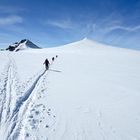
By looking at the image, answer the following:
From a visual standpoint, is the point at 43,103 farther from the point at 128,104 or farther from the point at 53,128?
the point at 128,104

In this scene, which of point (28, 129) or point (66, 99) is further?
point (66, 99)

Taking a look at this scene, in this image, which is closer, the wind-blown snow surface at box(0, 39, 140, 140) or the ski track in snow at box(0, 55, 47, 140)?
the ski track in snow at box(0, 55, 47, 140)

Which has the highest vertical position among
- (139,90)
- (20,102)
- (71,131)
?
(139,90)

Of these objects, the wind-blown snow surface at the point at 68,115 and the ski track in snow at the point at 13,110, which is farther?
the wind-blown snow surface at the point at 68,115

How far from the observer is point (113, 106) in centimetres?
831

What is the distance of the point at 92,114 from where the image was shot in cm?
741

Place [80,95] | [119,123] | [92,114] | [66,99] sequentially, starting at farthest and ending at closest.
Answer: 1. [80,95]
2. [66,99]
3. [92,114]
4. [119,123]

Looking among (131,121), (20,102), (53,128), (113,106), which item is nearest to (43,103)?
(20,102)

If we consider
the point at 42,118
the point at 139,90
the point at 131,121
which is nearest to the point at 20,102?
the point at 42,118

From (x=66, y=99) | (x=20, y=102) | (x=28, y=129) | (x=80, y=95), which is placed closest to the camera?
(x=28, y=129)

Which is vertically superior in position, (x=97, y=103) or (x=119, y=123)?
(x=97, y=103)

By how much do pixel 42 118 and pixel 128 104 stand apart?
461 centimetres

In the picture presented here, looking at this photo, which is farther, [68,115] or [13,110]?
[68,115]

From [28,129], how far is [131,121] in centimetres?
418
